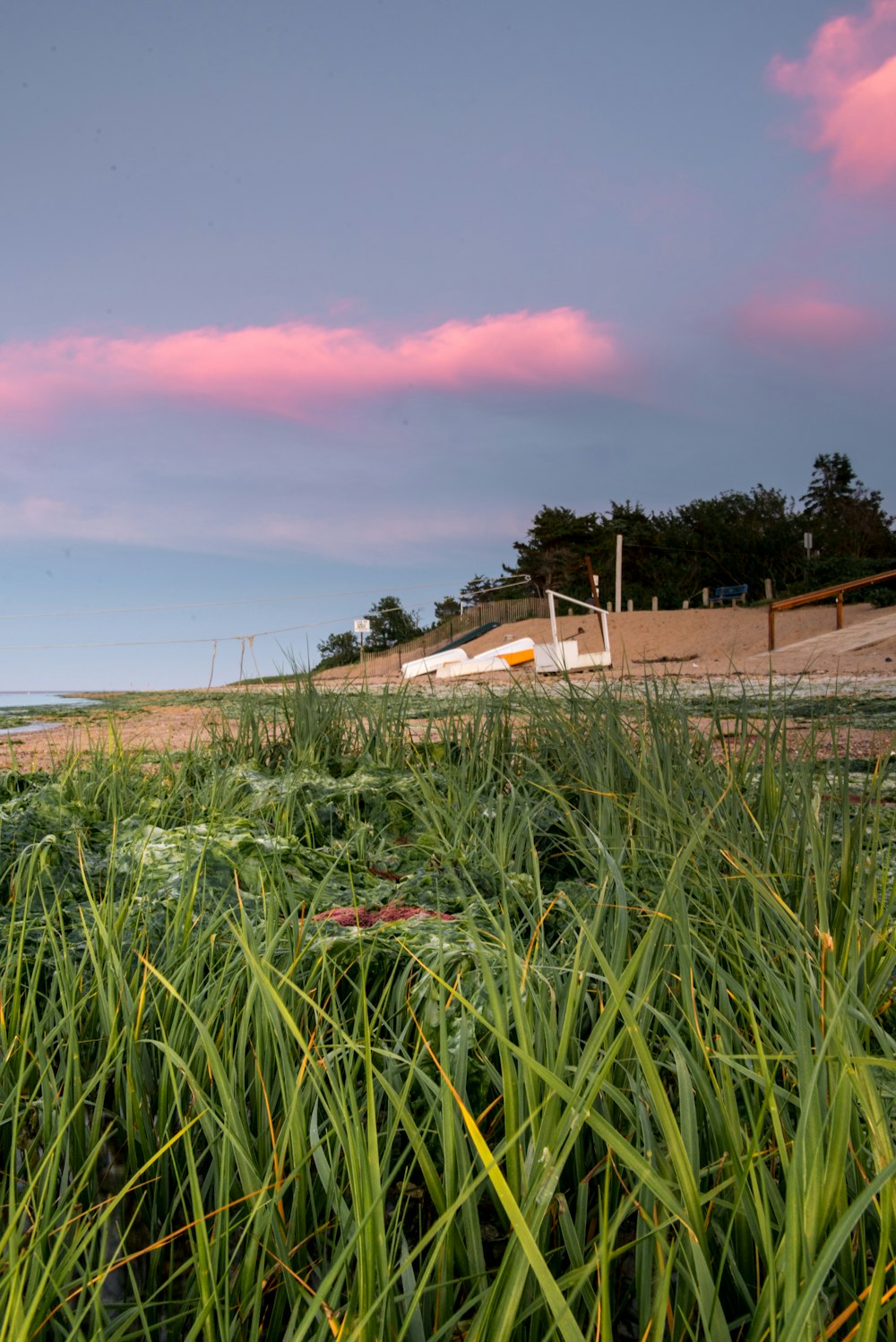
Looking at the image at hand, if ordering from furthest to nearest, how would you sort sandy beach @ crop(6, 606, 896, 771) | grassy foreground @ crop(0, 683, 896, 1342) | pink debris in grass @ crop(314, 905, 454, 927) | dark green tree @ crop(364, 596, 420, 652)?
dark green tree @ crop(364, 596, 420, 652), sandy beach @ crop(6, 606, 896, 771), pink debris in grass @ crop(314, 905, 454, 927), grassy foreground @ crop(0, 683, 896, 1342)

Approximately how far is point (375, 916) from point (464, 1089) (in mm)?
652

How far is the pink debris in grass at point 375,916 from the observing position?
1.60 metres

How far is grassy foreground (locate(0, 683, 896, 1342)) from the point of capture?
31.4 inches

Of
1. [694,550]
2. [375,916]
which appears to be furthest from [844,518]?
[375,916]

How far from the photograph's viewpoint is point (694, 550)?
34625 millimetres

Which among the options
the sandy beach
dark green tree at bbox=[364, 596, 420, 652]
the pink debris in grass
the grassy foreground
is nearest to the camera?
the grassy foreground

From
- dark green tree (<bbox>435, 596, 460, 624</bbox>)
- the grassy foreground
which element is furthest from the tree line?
the grassy foreground

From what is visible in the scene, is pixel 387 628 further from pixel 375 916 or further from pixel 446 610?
pixel 375 916

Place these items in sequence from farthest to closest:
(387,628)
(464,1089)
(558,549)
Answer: (558,549), (387,628), (464,1089)

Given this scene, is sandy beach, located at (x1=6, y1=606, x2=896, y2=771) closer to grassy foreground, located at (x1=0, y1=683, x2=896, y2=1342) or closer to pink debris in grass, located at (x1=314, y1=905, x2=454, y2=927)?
grassy foreground, located at (x1=0, y1=683, x2=896, y2=1342)

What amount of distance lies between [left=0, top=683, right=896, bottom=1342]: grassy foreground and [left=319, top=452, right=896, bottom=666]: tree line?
2511 centimetres

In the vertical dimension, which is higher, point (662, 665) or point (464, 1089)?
point (662, 665)

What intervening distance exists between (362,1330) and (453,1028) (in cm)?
51

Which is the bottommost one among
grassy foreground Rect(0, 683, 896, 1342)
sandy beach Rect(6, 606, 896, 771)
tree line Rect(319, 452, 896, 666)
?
grassy foreground Rect(0, 683, 896, 1342)
